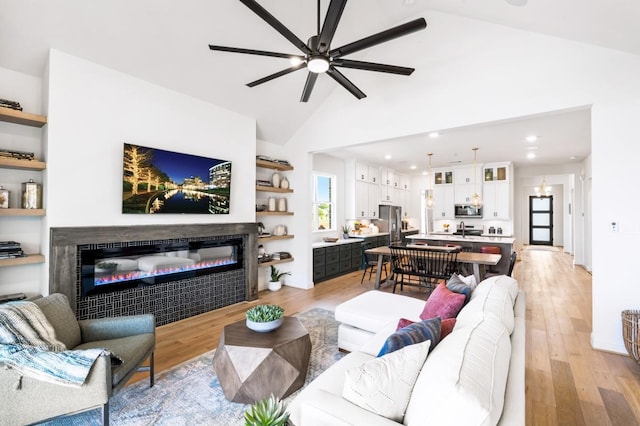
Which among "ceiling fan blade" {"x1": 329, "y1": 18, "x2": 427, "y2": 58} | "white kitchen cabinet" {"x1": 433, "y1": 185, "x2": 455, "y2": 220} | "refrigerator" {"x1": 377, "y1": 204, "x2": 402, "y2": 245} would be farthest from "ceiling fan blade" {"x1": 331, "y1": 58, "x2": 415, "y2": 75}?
"white kitchen cabinet" {"x1": 433, "y1": 185, "x2": 455, "y2": 220}

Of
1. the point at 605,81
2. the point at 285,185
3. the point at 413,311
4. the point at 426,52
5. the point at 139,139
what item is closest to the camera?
the point at 413,311

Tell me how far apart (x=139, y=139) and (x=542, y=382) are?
15.1 ft

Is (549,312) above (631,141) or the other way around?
the other way around

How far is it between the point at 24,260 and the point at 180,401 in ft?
6.58

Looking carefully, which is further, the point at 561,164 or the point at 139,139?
the point at 561,164

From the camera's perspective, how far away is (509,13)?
2.89 meters

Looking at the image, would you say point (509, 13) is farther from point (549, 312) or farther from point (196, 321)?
point (196, 321)

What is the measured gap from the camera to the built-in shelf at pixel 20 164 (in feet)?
8.91

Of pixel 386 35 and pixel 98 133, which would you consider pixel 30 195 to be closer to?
pixel 98 133

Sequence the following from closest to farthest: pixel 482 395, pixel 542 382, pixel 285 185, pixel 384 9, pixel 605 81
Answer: pixel 482 395 → pixel 542 382 → pixel 605 81 → pixel 384 9 → pixel 285 185

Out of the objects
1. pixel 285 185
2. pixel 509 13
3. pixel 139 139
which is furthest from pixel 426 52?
pixel 139 139

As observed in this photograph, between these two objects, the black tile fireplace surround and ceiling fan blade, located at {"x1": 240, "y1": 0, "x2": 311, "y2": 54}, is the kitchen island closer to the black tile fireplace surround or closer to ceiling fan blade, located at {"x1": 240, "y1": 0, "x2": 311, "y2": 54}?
the black tile fireplace surround

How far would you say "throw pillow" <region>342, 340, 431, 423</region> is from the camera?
Answer: 120cm

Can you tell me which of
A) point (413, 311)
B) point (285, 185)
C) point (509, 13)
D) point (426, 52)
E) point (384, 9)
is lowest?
point (413, 311)
